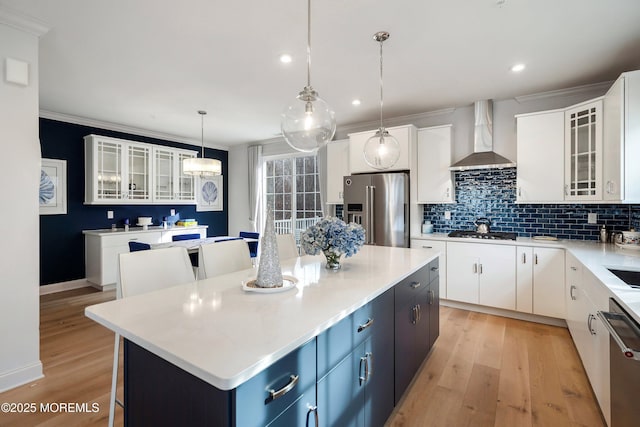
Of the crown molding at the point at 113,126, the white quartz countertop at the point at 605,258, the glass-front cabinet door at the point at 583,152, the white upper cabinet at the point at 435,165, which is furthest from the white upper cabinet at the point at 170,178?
the glass-front cabinet door at the point at 583,152

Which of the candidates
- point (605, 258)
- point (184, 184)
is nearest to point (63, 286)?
point (184, 184)

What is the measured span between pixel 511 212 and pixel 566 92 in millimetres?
1431

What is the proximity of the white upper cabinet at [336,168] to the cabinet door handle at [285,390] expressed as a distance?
374 centimetres

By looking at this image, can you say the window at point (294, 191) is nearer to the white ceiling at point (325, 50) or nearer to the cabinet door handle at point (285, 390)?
the white ceiling at point (325, 50)

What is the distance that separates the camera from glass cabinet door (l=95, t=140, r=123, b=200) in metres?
4.68

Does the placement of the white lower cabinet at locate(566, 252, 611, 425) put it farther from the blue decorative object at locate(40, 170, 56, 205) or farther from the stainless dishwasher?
the blue decorative object at locate(40, 170, 56, 205)

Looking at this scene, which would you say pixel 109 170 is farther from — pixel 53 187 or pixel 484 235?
pixel 484 235

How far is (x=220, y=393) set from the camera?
0.84 meters

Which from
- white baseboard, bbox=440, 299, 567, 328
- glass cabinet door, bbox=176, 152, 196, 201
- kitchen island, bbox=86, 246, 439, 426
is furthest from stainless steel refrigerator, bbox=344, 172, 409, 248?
glass cabinet door, bbox=176, 152, 196, 201

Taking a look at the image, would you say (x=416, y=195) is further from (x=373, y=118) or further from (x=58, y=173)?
(x=58, y=173)

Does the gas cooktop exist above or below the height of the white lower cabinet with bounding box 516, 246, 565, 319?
above

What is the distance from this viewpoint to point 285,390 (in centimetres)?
94

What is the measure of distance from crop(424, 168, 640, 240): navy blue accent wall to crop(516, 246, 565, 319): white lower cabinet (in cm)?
60

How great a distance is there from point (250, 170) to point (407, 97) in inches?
143
